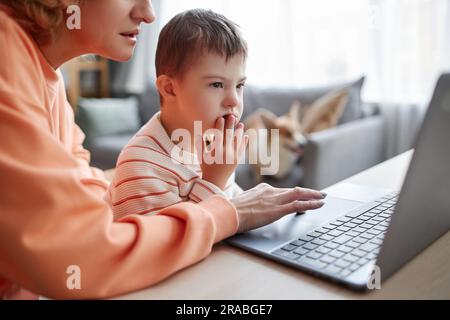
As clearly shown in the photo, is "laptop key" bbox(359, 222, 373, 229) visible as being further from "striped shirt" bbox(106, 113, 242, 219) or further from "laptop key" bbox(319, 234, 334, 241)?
"striped shirt" bbox(106, 113, 242, 219)

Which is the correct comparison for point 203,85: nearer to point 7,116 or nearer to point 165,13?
point 7,116

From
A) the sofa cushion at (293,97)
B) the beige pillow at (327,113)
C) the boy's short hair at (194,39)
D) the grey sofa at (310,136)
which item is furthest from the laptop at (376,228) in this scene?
the sofa cushion at (293,97)

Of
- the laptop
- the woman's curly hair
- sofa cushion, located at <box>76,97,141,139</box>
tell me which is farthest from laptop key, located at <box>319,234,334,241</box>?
sofa cushion, located at <box>76,97,141,139</box>

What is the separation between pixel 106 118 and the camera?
3.58 m

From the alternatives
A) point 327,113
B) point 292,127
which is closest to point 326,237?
point 292,127

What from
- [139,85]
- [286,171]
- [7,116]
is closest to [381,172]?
[7,116]

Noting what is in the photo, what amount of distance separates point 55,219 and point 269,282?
307mm

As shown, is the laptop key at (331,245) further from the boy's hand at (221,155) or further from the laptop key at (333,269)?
the boy's hand at (221,155)

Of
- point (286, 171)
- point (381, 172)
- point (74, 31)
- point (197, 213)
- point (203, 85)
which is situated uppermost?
point (74, 31)

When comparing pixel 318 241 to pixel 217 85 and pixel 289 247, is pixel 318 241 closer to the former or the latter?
pixel 289 247

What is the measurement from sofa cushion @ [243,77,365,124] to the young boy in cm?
196

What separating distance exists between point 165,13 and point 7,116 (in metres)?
3.81
